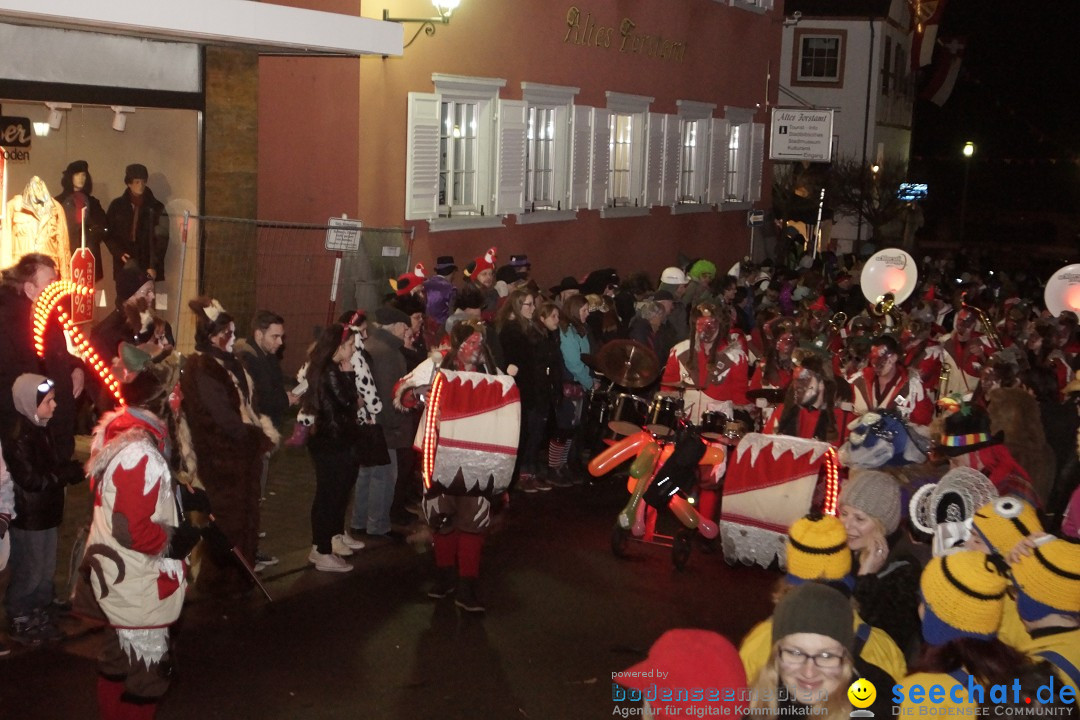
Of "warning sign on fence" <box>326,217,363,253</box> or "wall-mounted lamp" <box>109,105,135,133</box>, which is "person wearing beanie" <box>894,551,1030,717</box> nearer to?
"warning sign on fence" <box>326,217,363,253</box>

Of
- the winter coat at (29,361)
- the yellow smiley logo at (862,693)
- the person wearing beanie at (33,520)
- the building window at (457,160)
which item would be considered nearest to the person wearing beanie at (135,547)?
the person wearing beanie at (33,520)

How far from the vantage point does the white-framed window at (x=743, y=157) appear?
2692 centimetres

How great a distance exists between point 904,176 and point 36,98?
33221mm

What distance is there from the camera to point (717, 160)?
2588 centimetres

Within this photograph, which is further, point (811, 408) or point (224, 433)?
point (811, 408)

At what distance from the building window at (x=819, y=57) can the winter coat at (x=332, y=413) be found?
1396 inches

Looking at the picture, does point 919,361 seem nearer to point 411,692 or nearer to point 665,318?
point 665,318

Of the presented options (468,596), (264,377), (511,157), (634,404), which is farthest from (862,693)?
(511,157)

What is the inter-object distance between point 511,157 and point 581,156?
8.10 ft

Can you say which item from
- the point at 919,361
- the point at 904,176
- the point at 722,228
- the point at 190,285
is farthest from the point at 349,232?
the point at 904,176

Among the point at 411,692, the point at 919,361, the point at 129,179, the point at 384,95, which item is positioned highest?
the point at 384,95

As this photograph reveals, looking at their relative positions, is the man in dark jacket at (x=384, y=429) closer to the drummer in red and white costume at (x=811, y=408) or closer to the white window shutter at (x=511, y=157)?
the drummer in red and white costume at (x=811, y=408)

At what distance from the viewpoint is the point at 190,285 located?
13.2 metres

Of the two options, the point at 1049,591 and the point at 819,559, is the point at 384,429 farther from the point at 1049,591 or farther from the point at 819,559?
the point at 1049,591
